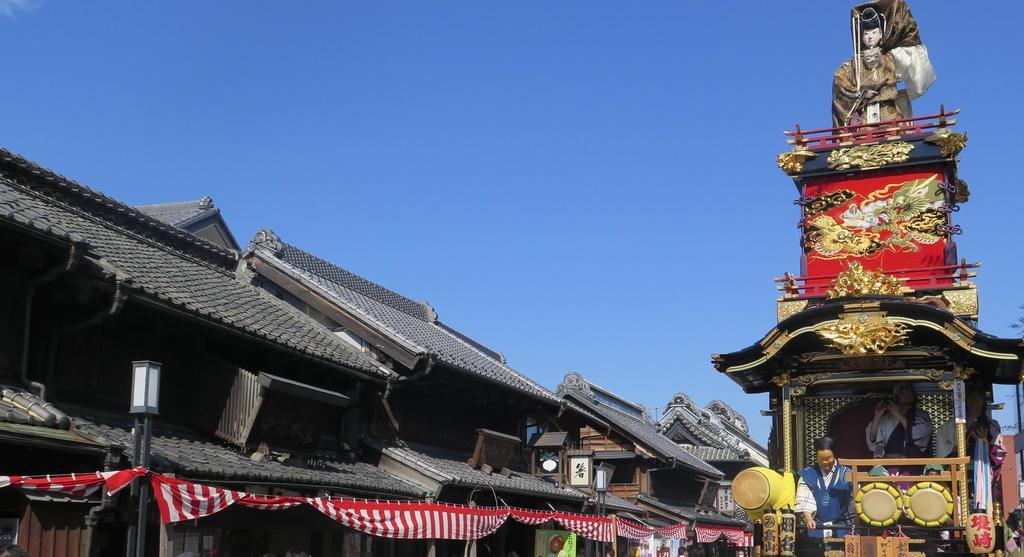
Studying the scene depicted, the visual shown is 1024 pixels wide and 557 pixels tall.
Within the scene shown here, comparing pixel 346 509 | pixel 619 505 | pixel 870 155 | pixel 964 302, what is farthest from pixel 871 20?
pixel 619 505

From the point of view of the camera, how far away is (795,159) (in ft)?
63.5

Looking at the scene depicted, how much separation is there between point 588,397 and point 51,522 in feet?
108

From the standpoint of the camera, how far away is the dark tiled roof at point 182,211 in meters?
30.8

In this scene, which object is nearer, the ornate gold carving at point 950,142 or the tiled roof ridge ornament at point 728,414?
the ornate gold carving at point 950,142

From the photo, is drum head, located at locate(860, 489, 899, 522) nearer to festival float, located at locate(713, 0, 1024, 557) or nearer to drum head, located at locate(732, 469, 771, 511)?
festival float, located at locate(713, 0, 1024, 557)

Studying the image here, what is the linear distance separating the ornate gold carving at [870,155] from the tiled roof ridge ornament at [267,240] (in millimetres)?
11585

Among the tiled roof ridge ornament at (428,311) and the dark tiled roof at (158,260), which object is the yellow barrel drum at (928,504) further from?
the tiled roof ridge ornament at (428,311)

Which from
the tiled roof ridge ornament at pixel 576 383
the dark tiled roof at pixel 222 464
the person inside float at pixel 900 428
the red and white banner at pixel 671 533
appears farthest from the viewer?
the tiled roof ridge ornament at pixel 576 383

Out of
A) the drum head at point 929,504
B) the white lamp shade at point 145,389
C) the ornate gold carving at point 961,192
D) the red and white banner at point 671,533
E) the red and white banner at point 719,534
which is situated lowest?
the red and white banner at point 719,534

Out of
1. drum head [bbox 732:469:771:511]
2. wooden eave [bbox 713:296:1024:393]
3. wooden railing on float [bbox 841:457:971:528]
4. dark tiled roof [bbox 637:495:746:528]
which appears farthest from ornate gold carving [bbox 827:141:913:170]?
dark tiled roof [bbox 637:495:746:528]

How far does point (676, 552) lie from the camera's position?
33125mm

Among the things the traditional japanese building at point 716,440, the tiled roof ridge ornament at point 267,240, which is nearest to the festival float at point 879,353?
the tiled roof ridge ornament at point 267,240

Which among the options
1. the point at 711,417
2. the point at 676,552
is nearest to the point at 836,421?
the point at 676,552

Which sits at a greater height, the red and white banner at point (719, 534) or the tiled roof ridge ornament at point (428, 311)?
the tiled roof ridge ornament at point (428, 311)
